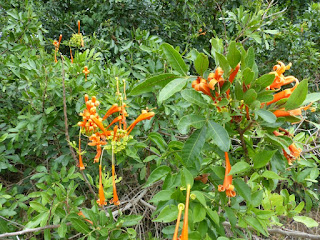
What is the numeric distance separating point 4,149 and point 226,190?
5.44 feet

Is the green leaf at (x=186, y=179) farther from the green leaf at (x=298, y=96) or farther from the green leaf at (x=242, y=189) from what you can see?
the green leaf at (x=298, y=96)

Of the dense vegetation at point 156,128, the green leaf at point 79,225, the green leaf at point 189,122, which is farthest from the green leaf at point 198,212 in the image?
the green leaf at point 79,225

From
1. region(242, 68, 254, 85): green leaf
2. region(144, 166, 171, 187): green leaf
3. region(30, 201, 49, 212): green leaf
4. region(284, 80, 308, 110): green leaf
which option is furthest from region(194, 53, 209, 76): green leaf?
region(30, 201, 49, 212): green leaf

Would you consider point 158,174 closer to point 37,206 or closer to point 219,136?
point 219,136

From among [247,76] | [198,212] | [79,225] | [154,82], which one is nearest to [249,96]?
[247,76]

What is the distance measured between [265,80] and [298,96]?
0.35ft

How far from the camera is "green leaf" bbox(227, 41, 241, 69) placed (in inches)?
31.0

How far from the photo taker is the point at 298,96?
82cm

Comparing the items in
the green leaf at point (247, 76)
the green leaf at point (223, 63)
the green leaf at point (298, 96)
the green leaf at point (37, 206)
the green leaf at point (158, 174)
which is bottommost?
the green leaf at point (37, 206)

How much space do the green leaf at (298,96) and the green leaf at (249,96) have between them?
0.12 m

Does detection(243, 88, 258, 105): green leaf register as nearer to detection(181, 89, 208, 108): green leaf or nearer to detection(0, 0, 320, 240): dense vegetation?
detection(0, 0, 320, 240): dense vegetation

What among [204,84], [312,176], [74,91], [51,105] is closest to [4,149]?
[51,105]

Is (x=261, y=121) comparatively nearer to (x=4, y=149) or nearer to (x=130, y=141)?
(x=130, y=141)

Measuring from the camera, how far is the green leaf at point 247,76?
824 millimetres
